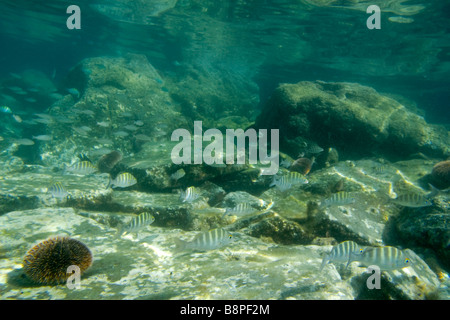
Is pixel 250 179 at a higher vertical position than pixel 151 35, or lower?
lower

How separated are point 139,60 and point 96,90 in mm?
7118

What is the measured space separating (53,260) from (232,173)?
5.63m

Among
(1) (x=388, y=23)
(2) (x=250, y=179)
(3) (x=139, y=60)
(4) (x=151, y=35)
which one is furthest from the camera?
(4) (x=151, y=35)

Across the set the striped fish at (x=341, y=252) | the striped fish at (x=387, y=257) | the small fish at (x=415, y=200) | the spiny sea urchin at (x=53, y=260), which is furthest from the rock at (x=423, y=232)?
the spiny sea urchin at (x=53, y=260)

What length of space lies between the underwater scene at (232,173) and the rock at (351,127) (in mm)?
58

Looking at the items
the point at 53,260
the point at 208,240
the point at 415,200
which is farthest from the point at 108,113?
the point at 415,200

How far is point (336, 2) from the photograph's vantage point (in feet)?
51.8

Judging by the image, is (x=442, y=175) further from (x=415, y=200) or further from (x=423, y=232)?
(x=415, y=200)

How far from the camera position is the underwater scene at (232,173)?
310 cm

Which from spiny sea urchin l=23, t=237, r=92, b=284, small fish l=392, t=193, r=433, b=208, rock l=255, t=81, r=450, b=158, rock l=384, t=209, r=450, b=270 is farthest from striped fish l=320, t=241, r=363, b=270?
rock l=255, t=81, r=450, b=158

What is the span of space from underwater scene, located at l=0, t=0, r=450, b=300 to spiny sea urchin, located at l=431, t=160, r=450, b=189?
0.03 metres

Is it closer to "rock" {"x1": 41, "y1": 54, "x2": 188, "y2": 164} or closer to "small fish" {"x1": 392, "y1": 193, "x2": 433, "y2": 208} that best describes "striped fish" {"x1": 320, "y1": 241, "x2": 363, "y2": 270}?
"small fish" {"x1": 392, "y1": 193, "x2": 433, "y2": 208}

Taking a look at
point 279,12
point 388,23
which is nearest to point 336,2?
point 279,12
